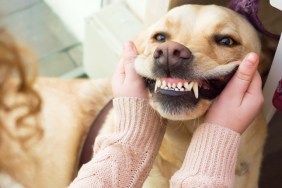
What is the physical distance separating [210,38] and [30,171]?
2.42 ft

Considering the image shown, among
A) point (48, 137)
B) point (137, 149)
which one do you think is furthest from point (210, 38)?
point (48, 137)

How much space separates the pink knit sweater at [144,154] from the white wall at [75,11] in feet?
3.05

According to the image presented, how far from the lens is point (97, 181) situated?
1.00 meters

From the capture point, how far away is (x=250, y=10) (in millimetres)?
1069

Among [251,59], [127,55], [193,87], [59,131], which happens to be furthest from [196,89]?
[59,131]

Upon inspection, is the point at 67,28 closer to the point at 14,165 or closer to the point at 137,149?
the point at 14,165

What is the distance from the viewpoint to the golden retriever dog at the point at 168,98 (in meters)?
0.95

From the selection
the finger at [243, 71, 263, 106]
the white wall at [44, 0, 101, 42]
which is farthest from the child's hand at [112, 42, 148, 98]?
the white wall at [44, 0, 101, 42]

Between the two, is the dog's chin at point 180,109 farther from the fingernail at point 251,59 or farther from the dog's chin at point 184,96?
the fingernail at point 251,59

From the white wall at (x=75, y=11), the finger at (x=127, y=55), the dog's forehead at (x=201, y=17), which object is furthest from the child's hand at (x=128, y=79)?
the white wall at (x=75, y=11)

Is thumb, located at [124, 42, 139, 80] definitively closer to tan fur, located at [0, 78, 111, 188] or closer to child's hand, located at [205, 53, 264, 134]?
child's hand, located at [205, 53, 264, 134]

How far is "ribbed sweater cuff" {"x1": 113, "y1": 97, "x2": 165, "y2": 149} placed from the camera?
1044 mm

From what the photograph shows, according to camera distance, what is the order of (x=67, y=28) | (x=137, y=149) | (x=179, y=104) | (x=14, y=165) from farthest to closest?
1. (x=67, y=28)
2. (x=14, y=165)
3. (x=137, y=149)
4. (x=179, y=104)

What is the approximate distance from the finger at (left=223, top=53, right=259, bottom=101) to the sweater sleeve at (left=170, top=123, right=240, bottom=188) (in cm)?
8
